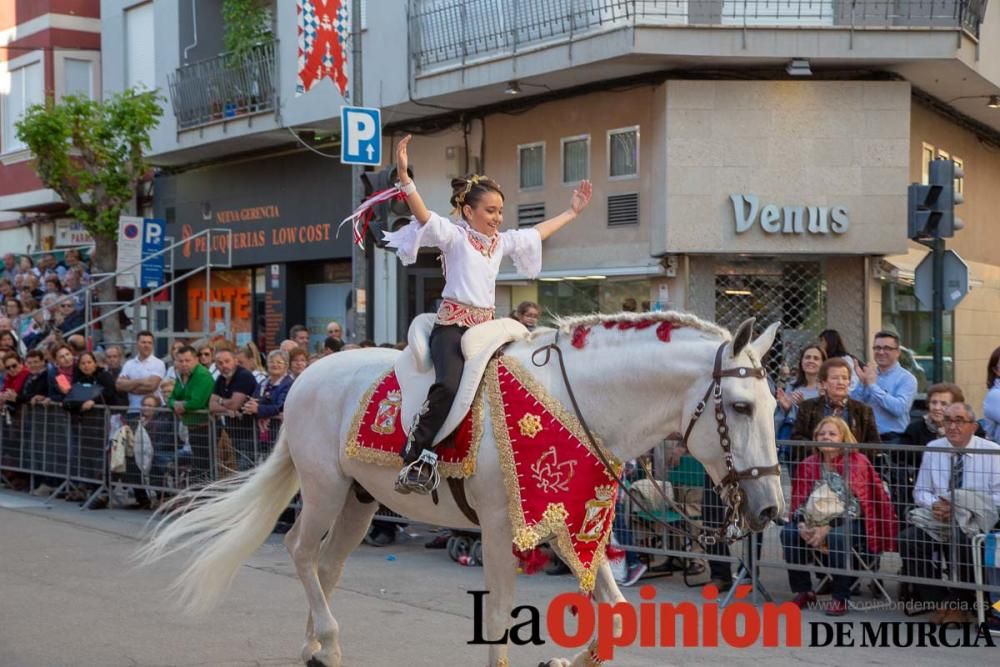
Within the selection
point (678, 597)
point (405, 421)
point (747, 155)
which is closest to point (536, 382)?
point (405, 421)

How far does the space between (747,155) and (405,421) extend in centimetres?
1028

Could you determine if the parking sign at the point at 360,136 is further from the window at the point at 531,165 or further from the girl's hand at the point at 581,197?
the girl's hand at the point at 581,197

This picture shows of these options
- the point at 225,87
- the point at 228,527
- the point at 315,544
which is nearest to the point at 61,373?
the point at 228,527

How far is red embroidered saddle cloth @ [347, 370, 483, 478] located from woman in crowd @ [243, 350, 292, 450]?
497cm

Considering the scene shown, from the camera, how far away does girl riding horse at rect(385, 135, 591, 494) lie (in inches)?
222

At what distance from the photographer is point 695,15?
14898mm

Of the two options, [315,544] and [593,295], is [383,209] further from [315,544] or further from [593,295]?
[593,295]

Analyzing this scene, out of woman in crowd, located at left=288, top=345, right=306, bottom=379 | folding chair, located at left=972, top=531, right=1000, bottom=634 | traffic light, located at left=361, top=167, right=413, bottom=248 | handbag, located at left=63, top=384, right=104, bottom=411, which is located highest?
traffic light, located at left=361, top=167, right=413, bottom=248

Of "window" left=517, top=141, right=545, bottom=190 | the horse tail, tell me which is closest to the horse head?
the horse tail

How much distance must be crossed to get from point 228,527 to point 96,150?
1630 cm

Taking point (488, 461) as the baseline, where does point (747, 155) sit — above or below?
above

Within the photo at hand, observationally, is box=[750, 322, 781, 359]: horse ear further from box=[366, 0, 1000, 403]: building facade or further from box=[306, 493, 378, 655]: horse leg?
box=[366, 0, 1000, 403]: building facade

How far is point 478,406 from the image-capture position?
5633 mm

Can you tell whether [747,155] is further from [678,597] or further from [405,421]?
[405,421]
